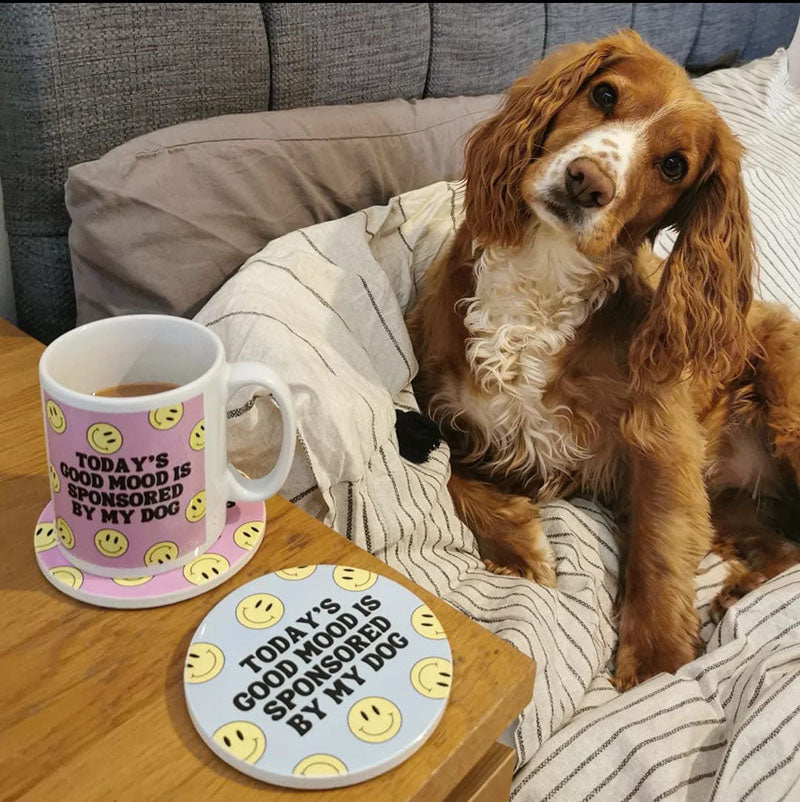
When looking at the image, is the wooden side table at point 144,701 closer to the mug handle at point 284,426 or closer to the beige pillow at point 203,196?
the mug handle at point 284,426

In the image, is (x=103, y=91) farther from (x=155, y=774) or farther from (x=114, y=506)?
(x=155, y=774)

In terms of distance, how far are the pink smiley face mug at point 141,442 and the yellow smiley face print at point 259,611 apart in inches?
2.7

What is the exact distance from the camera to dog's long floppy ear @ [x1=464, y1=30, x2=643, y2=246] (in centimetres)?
117

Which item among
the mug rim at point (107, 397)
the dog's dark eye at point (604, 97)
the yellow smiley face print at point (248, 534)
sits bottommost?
the yellow smiley face print at point (248, 534)

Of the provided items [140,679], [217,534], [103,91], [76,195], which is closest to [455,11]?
[103,91]

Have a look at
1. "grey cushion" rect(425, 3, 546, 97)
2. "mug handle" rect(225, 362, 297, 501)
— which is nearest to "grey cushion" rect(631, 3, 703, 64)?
"grey cushion" rect(425, 3, 546, 97)

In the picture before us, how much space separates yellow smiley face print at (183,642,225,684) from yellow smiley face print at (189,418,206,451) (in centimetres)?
14

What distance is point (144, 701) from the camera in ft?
1.88

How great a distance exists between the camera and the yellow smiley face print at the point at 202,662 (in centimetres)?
58

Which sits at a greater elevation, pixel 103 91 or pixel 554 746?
pixel 103 91

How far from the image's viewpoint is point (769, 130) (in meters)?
2.17

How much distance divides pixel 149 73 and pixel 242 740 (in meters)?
0.91

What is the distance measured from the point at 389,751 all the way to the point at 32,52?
897 millimetres

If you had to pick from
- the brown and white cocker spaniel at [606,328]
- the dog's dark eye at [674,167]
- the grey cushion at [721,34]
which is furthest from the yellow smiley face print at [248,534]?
the grey cushion at [721,34]
